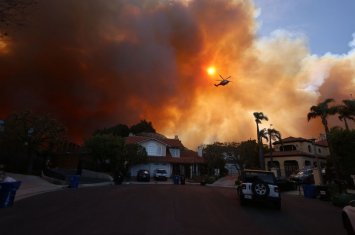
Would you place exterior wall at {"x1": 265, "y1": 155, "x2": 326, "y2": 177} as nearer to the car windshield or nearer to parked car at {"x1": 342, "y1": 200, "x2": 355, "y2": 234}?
the car windshield

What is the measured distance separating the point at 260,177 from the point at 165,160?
1528 inches

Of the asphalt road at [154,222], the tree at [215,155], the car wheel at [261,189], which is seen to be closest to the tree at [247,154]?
the tree at [215,155]

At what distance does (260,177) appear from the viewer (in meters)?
14.6

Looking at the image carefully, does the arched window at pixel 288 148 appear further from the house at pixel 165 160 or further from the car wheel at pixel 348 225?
the car wheel at pixel 348 225

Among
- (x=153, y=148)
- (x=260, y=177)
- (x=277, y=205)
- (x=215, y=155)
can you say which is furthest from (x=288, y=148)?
(x=277, y=205)

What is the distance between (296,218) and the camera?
11.3m

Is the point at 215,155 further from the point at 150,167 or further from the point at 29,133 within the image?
the point at 29,133

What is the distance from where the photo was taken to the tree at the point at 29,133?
28734 millimetres

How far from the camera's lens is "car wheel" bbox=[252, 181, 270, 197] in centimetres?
1331

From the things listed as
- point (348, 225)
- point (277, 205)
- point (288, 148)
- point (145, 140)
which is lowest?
point (348, 225)

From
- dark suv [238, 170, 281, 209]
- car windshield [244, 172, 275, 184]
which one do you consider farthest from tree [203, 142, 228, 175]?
dark suv [238, 170, 281, 209]

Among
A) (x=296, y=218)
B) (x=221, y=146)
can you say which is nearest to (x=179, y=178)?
(x=221, y=146)

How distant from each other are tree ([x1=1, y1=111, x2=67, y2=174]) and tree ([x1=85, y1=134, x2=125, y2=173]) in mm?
11276

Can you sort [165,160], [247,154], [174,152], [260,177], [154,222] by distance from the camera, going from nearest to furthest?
[154,222]
[260,177]
[247,154]
[165,160]
[174,152]
